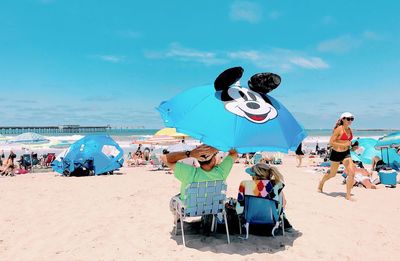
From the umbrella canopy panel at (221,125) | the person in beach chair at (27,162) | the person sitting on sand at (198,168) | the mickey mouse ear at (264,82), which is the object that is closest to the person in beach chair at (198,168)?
the person sitting on sand at (198,168)

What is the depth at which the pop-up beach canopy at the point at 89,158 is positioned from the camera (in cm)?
A: 1265

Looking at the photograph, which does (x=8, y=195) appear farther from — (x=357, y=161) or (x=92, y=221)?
(x=357, y=161)

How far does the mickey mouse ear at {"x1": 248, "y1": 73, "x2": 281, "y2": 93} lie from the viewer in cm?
424

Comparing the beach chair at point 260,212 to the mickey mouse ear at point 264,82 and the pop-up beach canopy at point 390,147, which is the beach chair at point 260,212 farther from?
the pop-up beach canopy at point 390,147

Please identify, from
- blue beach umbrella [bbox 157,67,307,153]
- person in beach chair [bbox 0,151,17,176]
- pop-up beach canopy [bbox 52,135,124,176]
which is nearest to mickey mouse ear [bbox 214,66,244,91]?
blue beach umbrella [bbox 157,67,307,153]

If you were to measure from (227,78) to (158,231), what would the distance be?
98.9 inches

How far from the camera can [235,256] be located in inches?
→ 153

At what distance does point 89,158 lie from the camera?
1294cm

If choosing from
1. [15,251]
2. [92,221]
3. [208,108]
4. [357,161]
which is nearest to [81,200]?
[92,221]

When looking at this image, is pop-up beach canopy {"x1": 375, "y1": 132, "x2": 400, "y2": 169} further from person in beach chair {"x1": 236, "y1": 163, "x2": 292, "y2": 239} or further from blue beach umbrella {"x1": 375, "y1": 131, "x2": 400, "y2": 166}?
person in beach chair {"x1": 236, "y1": 163, "x2": 292, "y2": 239}

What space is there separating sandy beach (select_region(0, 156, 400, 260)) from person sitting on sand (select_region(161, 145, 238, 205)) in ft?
2.65

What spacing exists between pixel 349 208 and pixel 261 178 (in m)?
3.10

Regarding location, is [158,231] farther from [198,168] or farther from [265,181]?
[265,181]

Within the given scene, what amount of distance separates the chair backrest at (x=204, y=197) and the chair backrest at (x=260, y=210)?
38cm
